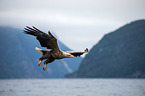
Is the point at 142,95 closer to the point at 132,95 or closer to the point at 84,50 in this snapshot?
the point at 132,95

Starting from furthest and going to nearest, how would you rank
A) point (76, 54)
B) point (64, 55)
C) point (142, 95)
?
point (142, 95), point (76, 54), point (64, 55)

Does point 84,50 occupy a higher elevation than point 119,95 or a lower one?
higher

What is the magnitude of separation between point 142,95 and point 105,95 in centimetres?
1052


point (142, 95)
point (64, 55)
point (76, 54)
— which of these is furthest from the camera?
point (142, 95)

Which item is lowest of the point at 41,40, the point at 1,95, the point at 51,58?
the point at 1,95

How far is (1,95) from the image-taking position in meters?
87.6

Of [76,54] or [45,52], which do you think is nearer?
[45,52]

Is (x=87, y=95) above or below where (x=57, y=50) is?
→ below

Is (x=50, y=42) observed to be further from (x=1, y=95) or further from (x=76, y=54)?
(x=1, y=95)

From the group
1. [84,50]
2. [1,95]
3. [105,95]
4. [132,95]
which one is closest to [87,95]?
[105,95]

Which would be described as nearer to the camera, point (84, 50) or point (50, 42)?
point (50, 42)

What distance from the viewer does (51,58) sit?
11.9 m

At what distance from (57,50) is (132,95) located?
7634 cm

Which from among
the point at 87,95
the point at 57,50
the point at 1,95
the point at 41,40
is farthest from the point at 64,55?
the point at 1,95
